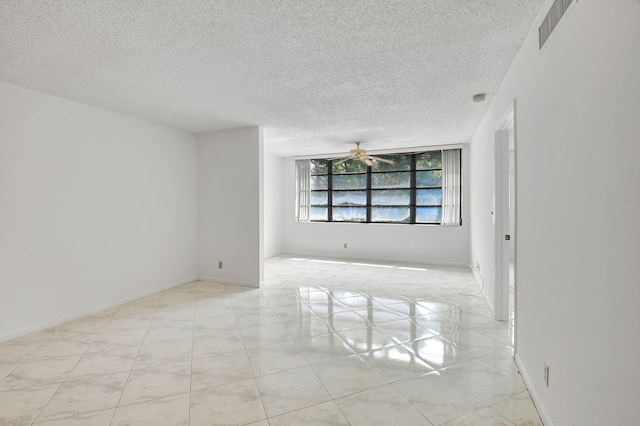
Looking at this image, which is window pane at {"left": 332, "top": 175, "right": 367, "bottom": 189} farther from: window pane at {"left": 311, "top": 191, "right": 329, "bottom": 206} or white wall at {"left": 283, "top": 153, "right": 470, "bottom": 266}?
white wall at {"left": 283, "top": 153, "right": 470, "bottom": 266}

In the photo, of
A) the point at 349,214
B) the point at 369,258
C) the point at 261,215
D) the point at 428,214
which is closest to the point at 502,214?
the point at 261,215

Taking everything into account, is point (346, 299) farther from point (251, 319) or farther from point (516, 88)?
point (516, 88)

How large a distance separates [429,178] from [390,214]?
45.3 inches

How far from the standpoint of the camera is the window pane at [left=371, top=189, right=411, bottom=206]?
23.7 ft

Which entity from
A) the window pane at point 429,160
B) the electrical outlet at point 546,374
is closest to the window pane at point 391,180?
the window pane at point 429,160

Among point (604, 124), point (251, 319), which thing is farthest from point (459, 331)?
point (604, 124)

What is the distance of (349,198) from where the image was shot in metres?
7.77

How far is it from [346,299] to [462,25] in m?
3.37

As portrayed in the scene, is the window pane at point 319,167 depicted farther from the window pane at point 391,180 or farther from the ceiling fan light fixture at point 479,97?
the ceiling fan light fixture at point 479,97

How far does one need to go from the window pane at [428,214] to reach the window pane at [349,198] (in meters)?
1.25

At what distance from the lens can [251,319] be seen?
12.0ft

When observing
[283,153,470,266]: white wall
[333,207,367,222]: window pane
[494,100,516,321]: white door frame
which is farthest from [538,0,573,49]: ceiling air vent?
[333,207,367,222]: window pane

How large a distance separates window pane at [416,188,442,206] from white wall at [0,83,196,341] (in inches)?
188

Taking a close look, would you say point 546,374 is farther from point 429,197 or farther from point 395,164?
point 395,164
